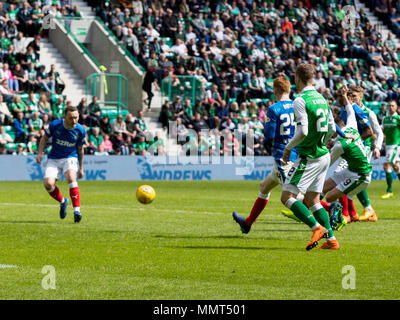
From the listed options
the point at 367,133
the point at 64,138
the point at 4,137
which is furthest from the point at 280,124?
the point at 4,137

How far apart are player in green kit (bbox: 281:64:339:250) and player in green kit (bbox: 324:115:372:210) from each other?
302cm

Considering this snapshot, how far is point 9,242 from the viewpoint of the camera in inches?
428

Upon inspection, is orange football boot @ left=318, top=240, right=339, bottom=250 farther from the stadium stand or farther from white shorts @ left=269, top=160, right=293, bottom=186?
the stadium stand

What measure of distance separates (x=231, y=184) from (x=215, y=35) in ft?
36.0

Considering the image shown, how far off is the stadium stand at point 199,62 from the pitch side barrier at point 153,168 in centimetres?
47

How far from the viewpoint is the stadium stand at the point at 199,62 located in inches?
1154

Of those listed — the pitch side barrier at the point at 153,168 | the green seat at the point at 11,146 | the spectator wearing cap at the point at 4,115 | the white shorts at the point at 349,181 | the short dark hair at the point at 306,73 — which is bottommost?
the pitch side barrier at the point at 153,168

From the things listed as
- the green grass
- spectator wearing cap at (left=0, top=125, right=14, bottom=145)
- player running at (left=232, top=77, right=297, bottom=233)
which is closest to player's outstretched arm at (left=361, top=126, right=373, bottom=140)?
the green grass

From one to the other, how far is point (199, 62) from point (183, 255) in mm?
24985

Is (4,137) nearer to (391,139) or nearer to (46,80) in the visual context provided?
(46,80)

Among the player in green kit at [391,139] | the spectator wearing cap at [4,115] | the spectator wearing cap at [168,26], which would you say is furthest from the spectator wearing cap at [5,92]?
the player in green kit at [391,139]

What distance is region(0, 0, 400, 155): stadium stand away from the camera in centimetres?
2931

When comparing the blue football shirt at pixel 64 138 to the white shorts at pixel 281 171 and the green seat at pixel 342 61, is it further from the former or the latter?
the green seat at pixel 342 61

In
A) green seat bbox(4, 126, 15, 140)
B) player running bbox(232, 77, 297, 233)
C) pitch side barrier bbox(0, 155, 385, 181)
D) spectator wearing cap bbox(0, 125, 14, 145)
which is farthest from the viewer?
green seat bbox(4, 126, 15, 140)
